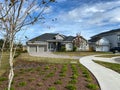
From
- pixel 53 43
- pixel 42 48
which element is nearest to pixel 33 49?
pixel 42 48

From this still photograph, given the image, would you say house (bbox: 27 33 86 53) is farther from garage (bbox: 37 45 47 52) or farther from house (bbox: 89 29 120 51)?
house (bbox: 89 29 120 51)

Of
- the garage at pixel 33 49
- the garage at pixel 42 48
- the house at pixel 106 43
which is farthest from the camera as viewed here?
the house at pixel 106 43

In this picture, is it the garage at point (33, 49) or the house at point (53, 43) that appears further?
the house at point (53, 43)

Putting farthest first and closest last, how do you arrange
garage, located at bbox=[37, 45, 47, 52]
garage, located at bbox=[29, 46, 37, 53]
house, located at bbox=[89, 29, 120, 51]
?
1. house, located at bbox=[89, 29, 120, 51]
2. garage, located at bbox=[37, 45, 47, 52]
3. garage, located at bbox=[29, 46, 37, 53]

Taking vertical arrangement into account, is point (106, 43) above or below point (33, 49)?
above

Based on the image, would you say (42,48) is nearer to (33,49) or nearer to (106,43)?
(33,49)

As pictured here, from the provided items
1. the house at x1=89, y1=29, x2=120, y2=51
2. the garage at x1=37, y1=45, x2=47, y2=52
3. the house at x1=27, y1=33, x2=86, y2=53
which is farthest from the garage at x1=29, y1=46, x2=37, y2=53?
the house at x1=89, y1=29, x2=120, y2=51

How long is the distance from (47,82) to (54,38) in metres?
40.9

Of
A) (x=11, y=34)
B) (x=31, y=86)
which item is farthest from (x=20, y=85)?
(x=11, y=34)

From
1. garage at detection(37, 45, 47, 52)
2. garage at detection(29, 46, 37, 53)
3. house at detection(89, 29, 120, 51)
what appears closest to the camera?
garage at detection(29, 46, 37, 53)

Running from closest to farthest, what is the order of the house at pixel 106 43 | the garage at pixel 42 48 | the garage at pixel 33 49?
the garage at pixel 33 49, the garage at pixel 42 48, the house at pixel 106 43

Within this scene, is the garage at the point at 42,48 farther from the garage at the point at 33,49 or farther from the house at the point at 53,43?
the garage at the point at 33,49

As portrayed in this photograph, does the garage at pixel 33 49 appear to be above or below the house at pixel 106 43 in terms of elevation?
below

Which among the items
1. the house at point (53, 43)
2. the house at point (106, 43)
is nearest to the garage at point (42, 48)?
the house at point (53, 43)
